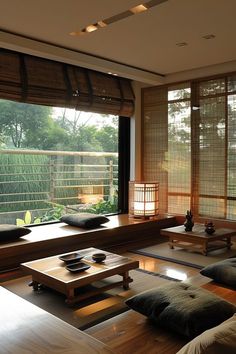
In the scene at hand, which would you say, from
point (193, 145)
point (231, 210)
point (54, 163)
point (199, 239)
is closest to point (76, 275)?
point (199, 239)

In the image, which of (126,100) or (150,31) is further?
(126,100)

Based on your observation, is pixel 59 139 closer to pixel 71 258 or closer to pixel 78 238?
pixel 78 238

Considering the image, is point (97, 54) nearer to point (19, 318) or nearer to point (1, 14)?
point (1, 14)

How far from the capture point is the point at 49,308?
8.70 feet

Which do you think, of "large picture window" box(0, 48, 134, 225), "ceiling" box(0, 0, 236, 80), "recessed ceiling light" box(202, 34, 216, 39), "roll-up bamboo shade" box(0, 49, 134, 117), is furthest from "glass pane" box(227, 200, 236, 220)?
"recessed ceiling light" box(202, 34, 216, 39)

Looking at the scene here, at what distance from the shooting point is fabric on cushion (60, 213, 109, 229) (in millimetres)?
4496

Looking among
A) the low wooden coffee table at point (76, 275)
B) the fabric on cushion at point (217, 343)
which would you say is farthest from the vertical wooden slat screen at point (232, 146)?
the fabric on cushion at point (217, 343)

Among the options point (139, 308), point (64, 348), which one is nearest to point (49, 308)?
point (139, 308)

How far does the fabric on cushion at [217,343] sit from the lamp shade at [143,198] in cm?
410

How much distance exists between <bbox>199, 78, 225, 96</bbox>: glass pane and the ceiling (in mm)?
365

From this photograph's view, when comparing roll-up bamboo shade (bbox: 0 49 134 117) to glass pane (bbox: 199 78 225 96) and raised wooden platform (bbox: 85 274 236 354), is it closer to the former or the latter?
glass pane (bbox: 199 78 225 96)

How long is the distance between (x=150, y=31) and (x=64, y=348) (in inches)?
131

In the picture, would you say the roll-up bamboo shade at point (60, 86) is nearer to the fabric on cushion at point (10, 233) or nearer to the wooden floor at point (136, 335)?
the fabric on cushion at point (10, 233)

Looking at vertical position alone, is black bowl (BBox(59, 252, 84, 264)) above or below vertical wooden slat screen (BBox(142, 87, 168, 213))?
below
